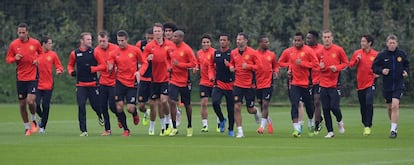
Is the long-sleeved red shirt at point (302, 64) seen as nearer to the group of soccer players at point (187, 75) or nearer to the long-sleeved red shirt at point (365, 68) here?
the group of soccer players at point (187, 75)

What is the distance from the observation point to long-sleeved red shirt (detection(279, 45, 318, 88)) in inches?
938

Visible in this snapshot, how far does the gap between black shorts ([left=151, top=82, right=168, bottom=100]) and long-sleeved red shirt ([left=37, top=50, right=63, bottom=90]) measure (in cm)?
236

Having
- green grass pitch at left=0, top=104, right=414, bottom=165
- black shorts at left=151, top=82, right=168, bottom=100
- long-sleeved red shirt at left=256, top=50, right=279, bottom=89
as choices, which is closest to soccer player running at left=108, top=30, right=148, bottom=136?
black shorts at left=151, top=82, right=168, bottom=100

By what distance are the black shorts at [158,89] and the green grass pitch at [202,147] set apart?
844 millimetres

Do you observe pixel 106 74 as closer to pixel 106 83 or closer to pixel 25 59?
pixel 106 83

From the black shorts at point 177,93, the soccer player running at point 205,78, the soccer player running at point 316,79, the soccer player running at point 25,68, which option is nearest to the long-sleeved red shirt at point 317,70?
the soccer player running at point 316,79

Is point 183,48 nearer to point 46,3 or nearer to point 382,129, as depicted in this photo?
point 382,129

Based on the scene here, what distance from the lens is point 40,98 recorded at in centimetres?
2595

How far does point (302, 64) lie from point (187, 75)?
8.26 feet

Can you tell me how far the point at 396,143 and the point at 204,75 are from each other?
627cm

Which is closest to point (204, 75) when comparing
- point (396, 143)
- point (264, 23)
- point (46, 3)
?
point (396, 143)

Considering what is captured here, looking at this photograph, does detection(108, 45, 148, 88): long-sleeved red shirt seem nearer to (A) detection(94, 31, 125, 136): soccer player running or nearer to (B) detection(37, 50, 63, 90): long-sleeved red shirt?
(A) detection(94, 31, 125, 136): soccer player running

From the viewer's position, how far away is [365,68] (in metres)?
25.1

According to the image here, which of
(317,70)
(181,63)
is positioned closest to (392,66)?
(317,70)
